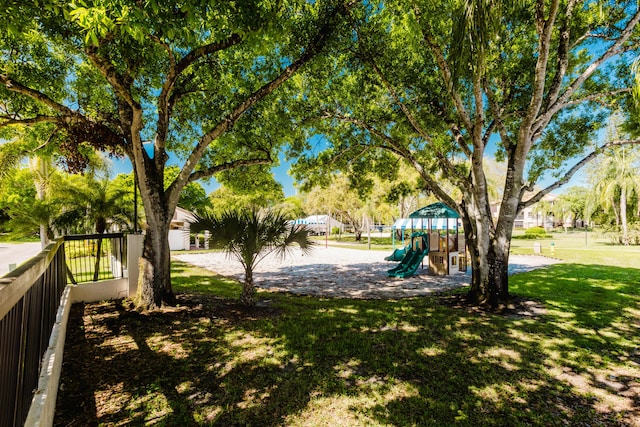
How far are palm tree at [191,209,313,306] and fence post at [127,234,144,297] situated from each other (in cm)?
199

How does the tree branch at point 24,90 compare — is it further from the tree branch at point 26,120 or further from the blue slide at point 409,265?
the blue slide at point 409,265

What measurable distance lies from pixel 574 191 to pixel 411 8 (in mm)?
71438

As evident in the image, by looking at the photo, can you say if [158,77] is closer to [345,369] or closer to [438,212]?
[345,369]

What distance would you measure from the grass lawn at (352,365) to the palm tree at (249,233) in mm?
1348

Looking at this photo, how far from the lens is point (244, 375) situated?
13.9 ft

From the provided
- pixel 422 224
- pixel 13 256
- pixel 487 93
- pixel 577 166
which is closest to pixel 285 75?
pixel 487 93

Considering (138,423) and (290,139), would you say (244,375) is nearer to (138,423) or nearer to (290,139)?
(138,423)

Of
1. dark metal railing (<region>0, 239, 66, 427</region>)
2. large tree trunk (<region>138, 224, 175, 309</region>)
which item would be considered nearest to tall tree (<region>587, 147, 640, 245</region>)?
large tree trunk (<region>138, 224, 175, 309</region>)

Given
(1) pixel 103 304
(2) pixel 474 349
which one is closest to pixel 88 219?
(1) pixel 103 304

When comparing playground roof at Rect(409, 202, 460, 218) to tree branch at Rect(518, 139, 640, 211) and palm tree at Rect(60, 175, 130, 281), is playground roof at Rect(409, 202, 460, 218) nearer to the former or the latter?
tree branch at Rect(518, 139, 640, 211)

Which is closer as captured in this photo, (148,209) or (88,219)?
(148,209)

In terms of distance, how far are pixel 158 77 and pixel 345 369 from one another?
8.35m

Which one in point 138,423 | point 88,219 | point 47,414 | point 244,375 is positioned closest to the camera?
point 47,414

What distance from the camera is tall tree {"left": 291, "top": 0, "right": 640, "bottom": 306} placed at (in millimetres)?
6465
